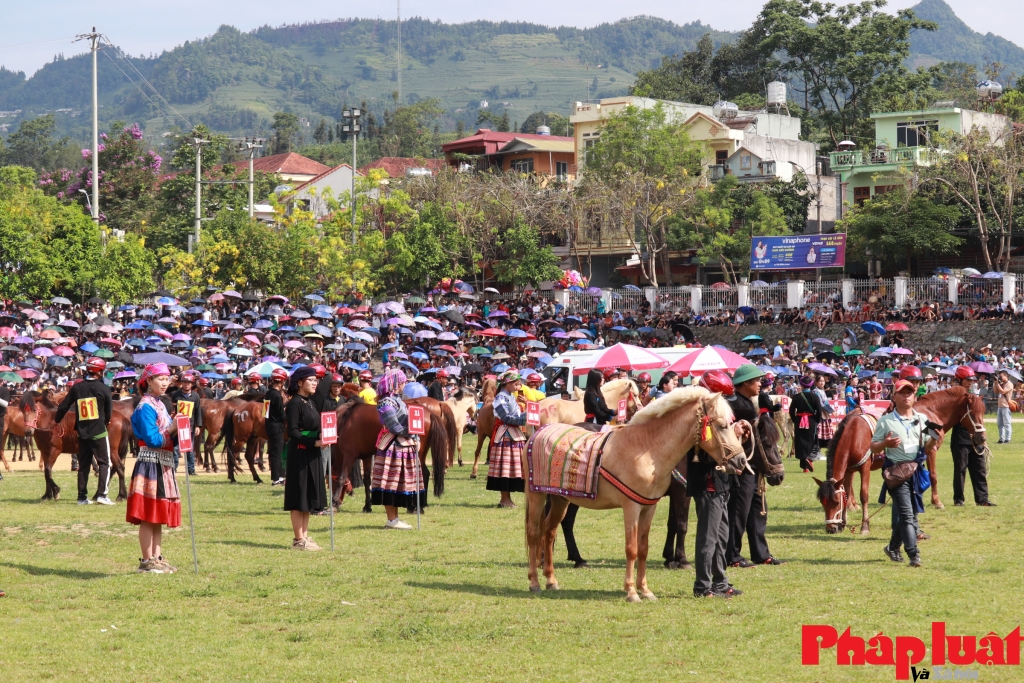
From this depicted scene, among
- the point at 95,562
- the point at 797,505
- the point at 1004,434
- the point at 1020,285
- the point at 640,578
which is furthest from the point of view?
the point at 1020,285

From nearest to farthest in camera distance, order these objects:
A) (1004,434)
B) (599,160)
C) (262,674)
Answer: (262,674), (1004,434), (599,160)

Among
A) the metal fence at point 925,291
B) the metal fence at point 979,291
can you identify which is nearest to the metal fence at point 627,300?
the metal fence at point 925,291

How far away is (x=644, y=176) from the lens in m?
56.8

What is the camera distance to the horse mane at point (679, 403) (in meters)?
10.7

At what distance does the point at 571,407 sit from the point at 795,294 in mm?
26315

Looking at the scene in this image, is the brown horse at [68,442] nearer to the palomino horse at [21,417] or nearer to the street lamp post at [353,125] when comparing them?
the palomino horse at [21,417]

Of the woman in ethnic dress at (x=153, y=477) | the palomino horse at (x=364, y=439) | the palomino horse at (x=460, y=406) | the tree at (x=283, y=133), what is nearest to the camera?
the woman in ethnic dress at (x=153, y=477)

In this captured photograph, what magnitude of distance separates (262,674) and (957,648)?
4964 mm

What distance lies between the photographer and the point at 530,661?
29.2 ft

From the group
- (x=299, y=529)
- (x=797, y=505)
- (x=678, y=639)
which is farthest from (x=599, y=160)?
(x=678, y=639)

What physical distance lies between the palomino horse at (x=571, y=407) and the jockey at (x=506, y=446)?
2.44ft

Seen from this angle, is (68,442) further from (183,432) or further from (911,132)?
(911,132)

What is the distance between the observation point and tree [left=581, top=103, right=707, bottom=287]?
55.4 metres

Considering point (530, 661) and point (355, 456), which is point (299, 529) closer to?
point (355, 456)
